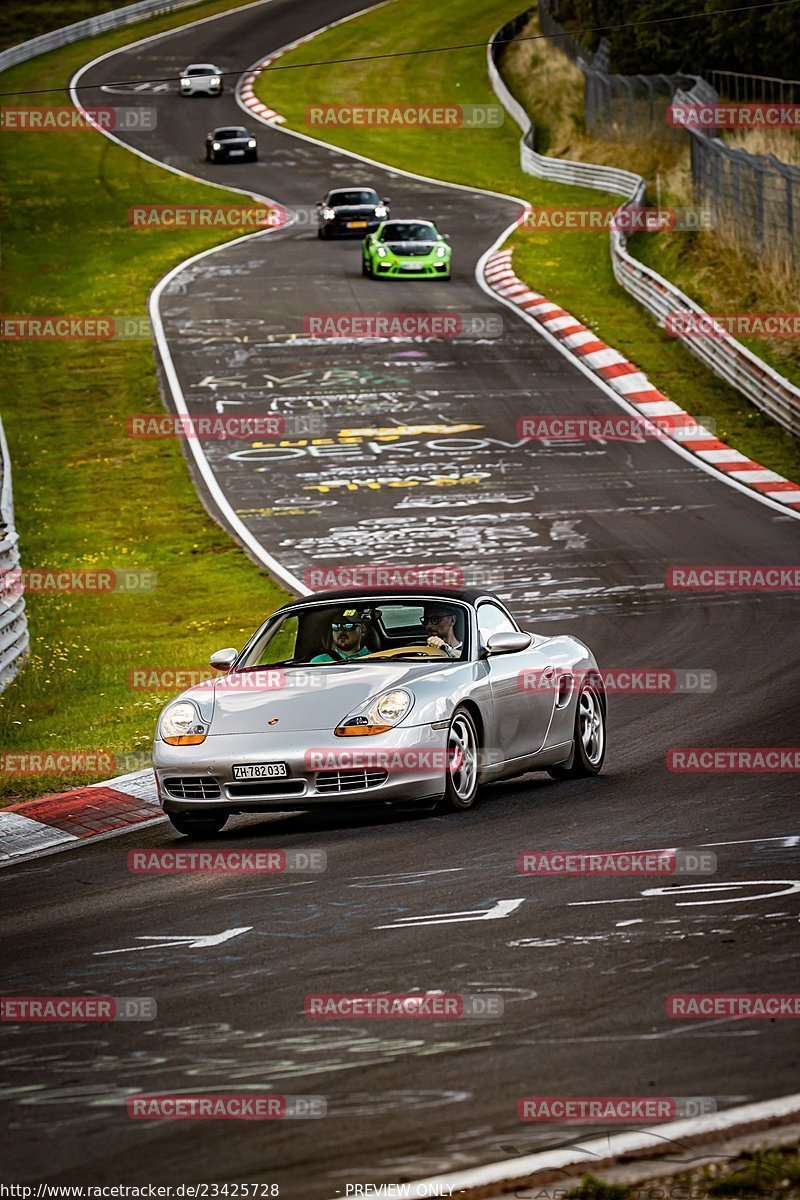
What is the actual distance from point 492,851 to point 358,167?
174 feet

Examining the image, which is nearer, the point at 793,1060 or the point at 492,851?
the point at 793,1060

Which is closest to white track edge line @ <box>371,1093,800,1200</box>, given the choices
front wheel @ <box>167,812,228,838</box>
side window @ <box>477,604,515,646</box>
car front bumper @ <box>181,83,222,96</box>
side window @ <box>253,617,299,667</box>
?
front wheel @ <box>167,812,228,838</box>

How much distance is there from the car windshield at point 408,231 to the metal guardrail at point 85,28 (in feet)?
126

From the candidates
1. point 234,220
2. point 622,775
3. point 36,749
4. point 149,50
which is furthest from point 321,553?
point 149,50

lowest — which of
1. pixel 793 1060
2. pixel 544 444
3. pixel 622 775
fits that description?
pixel 544 444

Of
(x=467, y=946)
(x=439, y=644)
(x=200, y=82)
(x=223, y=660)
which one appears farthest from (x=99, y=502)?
(x=200, y=82)

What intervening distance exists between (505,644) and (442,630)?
0.51 metres

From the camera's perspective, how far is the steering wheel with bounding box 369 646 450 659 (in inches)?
465

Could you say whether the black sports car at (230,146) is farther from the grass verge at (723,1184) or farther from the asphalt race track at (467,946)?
the grass verge at (723,1184)

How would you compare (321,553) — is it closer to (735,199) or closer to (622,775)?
(622,775)

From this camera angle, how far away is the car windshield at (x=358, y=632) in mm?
12008

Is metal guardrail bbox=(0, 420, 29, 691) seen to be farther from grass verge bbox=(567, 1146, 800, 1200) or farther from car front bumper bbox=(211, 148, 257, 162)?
car front bumper bbox=(211, 148, 257, 162)

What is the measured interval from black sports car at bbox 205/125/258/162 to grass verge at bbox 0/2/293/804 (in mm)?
3592

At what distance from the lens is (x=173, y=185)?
185 ft
